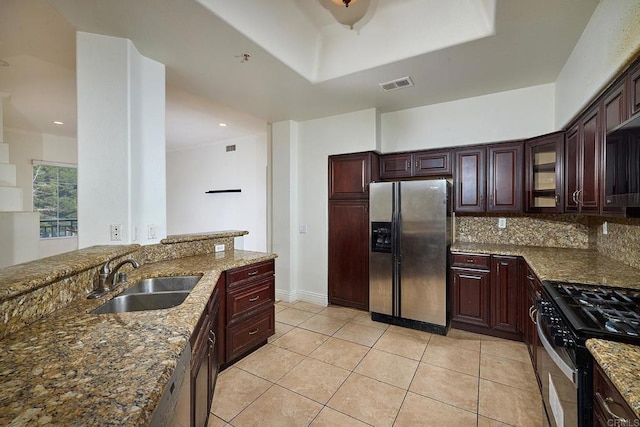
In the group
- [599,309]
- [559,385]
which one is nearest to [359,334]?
[559,385]

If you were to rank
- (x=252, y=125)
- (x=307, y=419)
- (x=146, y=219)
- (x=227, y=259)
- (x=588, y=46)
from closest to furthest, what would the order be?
1. (x=307, y=419)
2. (x=588, y=46)
3. (x=146, y=219)
4. (x=227, y=259)
5. (x=252, y=125)

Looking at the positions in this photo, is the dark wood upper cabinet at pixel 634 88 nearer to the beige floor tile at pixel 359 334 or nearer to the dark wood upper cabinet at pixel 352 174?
the dark wood upper cabinet at pixel 352 174

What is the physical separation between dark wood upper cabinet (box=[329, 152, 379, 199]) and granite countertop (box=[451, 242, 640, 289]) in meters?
1.29

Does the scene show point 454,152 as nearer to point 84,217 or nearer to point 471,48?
point 471,48

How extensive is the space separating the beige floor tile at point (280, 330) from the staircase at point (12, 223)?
358 centimetres

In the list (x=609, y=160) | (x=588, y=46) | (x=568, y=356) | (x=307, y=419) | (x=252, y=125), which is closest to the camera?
(x=568, y=356)

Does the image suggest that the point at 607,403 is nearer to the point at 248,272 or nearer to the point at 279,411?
the point at 279,411

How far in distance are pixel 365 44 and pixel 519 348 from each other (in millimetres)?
3182

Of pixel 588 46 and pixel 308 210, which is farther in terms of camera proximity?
pixel 308 210

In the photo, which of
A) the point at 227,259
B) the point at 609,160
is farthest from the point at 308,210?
the point at 609,160

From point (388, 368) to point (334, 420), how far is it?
0.76 meters

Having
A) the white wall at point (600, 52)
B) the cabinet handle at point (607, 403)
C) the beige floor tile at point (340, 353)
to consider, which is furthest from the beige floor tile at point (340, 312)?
the white wall at point (600, 52)

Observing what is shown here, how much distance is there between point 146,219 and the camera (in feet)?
7.82

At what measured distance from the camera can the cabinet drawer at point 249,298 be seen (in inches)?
93.1
